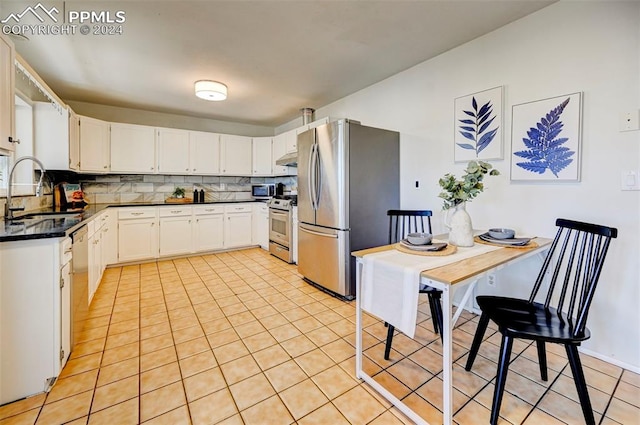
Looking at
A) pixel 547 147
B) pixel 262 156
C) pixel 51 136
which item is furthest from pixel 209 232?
pixel 547 147

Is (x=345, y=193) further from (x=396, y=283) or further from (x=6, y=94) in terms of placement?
(x=6, y=94)

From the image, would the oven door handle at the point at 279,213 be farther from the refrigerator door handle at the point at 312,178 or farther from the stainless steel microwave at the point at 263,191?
the refrigerator door handle at the point at 312,178

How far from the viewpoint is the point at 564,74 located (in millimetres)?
2014

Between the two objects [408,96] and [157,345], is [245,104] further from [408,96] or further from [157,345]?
[157,345]

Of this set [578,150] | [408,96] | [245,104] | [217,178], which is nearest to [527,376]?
[578,150]

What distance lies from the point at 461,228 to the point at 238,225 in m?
3.96

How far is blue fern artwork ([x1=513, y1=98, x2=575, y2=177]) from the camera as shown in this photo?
2.02 meters

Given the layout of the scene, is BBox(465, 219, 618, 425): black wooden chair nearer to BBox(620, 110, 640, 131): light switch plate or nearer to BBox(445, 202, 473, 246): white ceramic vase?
BBox(445, 202, 473, 246): white ceramic vase

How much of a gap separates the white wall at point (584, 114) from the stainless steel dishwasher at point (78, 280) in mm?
3168

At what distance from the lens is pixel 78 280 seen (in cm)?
206

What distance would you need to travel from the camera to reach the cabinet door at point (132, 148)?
420 cm

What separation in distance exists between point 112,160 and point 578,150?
542 centimetres

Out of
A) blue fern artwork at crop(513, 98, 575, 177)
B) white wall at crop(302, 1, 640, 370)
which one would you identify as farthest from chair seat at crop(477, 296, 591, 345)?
blue fern artwork at crop(513, 98, 575, 177)

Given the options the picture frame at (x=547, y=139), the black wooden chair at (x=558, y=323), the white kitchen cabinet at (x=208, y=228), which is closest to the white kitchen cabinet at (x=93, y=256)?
the white kitchen cabinet at (x=208, y=228)
